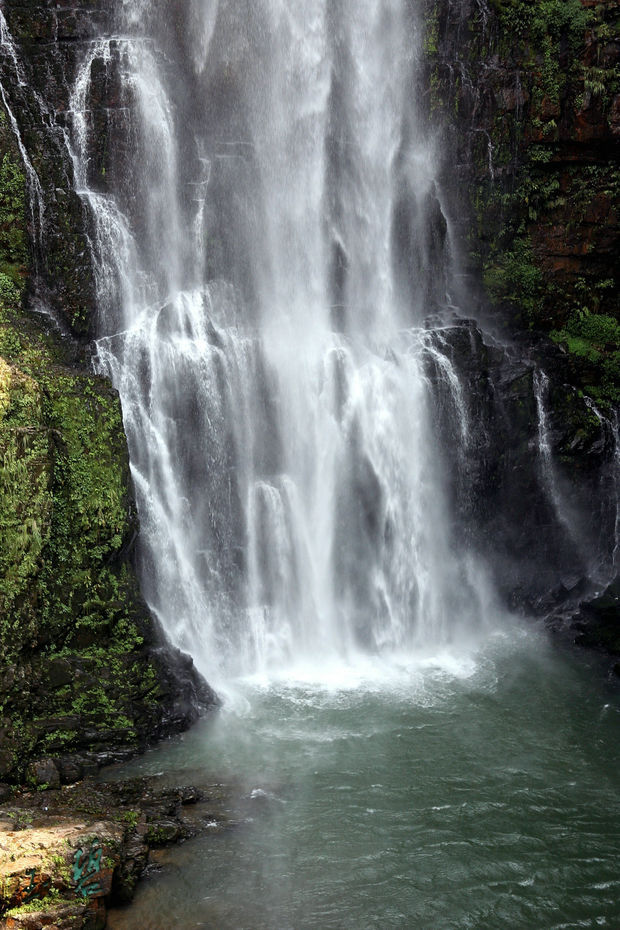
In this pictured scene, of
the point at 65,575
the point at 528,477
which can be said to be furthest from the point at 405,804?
the point at 528,477

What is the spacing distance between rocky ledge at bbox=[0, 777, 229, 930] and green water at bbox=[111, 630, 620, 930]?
1.04 feet

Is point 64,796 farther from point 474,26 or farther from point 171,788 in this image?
point 474,26

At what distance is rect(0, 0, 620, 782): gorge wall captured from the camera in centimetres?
1341

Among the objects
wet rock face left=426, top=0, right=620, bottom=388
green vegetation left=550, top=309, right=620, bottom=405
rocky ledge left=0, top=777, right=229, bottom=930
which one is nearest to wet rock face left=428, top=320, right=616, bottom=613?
green vegetation left=550, top=309, right=620, bottom=405

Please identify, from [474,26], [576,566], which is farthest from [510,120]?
[576,566]

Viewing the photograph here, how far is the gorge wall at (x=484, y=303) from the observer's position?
13.4 metres

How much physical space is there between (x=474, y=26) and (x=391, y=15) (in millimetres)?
2224

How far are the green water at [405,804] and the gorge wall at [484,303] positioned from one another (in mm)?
1851

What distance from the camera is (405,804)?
11.2 meters

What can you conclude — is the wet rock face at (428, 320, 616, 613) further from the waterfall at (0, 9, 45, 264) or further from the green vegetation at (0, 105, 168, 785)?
the waterfall at (0, 9, 45, 264)

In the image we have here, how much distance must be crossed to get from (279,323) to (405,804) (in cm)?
1191

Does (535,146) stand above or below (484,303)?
above

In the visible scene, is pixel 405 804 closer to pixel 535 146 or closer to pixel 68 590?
pixel 68 590

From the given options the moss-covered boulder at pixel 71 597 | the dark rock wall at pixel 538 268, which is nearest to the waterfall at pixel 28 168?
the moss-covered boulder at pixel 71 597
